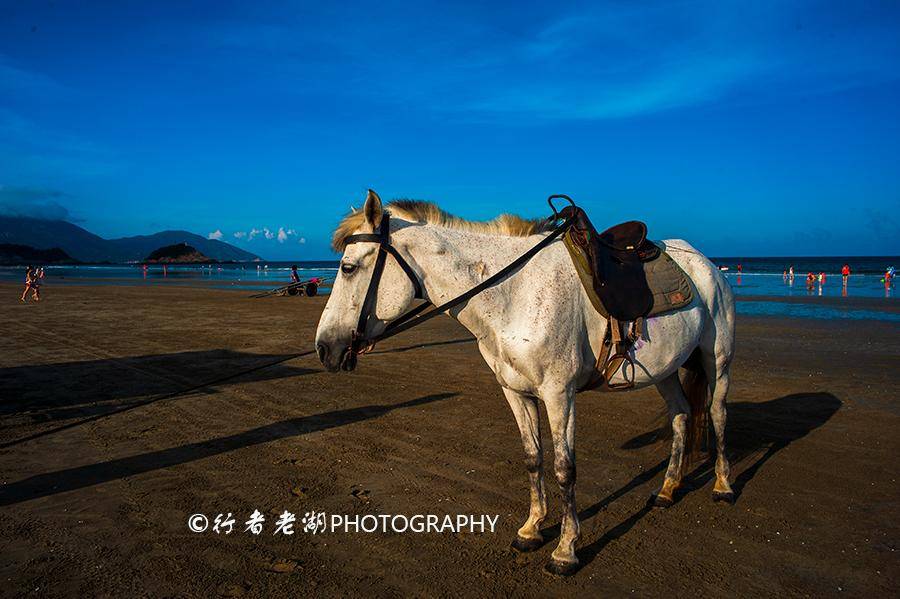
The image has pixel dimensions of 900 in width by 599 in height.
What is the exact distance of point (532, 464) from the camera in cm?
363

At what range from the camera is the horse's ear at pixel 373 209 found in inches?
122

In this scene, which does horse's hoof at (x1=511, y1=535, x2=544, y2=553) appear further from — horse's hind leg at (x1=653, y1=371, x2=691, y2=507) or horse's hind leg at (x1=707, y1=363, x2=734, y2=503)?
horse's hind leg at (x1=707, y1=363, x2=734, y2=503)

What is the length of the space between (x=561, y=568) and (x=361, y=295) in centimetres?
215

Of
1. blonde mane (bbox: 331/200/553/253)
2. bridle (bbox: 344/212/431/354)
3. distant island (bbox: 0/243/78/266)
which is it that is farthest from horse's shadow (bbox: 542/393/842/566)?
distant island (bbox: 0/243/78/266)

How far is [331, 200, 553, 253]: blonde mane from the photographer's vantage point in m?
3.38

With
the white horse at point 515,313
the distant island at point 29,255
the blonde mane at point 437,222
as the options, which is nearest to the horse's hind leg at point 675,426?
the white horse at point 515,313

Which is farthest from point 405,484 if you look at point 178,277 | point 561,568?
point 178,277

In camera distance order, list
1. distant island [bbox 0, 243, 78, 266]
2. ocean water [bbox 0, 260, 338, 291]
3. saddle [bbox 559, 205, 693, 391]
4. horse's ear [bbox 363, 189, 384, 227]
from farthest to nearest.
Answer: distant island [bbox 0, 243, 78, 266] < ocean water [bbox 0, 260, 338, 291] < saddle [bbox 559, 205, 693, 391] < horse's ear [bbox 363, 189, 384, 227]

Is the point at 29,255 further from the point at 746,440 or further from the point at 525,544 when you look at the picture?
→ the point at 746,440

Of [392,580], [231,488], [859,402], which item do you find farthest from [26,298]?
[859,402]

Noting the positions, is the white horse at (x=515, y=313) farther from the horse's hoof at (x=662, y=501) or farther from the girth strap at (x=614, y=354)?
the horse's hoof at (x=662, y=501)

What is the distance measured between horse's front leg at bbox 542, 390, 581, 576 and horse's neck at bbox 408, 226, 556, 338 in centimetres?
67

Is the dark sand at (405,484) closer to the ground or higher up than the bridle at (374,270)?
closer to the ground

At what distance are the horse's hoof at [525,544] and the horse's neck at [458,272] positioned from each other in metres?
1.47
